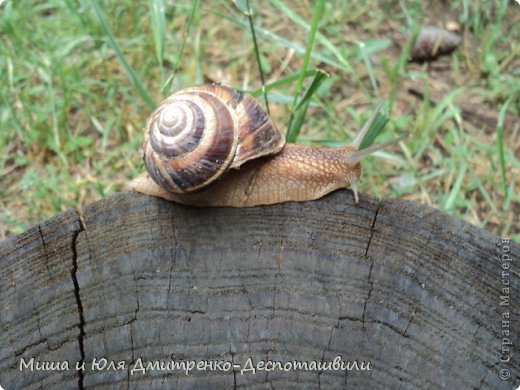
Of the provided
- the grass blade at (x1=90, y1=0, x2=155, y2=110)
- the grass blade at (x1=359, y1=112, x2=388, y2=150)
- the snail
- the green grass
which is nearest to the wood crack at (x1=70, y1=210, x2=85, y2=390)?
the snail

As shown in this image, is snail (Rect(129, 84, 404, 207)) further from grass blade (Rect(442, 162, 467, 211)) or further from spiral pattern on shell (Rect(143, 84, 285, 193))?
grass blade (Rect(442, 162, 467, 211))

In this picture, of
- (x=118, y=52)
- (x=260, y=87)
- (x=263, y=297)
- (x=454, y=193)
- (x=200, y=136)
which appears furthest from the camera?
(x=260, y=87)

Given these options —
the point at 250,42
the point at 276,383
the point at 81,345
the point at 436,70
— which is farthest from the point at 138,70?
the point at 276,383

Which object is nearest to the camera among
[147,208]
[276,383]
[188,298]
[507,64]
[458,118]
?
[276,383]

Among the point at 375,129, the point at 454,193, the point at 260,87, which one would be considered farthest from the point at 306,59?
the point at 454,193

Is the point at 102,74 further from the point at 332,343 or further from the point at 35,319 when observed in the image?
the point at 332,343

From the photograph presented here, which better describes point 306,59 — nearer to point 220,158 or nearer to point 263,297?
point 220,158

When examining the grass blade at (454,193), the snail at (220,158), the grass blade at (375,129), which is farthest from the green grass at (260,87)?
the snail at (220,158)

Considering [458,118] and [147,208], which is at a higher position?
[458,118]
